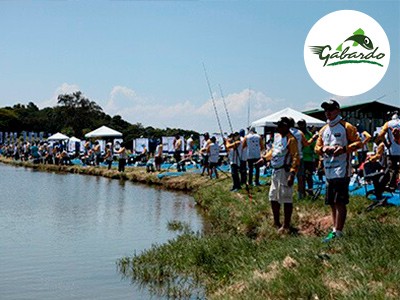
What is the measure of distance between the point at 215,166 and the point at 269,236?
1048 centimetres

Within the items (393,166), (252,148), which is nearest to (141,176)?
(252,148)

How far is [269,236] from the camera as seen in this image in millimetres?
9961

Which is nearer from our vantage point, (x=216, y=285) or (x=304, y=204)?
(x=216, y=285)

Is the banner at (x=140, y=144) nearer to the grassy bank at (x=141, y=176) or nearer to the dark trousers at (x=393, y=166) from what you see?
the grassy bank at (x=141, y=176)

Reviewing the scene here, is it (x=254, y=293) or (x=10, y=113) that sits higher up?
(x=10, y=113)

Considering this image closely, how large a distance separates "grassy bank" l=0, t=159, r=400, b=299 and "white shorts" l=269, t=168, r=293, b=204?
626 mm

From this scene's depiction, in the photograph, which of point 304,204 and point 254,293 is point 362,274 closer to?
point 254,293

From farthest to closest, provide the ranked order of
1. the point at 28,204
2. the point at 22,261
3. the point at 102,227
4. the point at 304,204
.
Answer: the point at 28,204 < the point at 102,227 < the point at 304,204 < the point at 22,261

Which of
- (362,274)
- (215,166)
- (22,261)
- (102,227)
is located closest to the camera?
(362,274)

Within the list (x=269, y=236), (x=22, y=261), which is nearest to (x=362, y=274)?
(x=269, y=236)

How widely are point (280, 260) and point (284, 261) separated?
0.46ft

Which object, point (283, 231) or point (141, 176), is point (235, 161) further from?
point (141, 176)

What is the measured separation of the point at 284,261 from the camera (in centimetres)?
690

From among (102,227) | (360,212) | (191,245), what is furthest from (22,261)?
(360,212)
